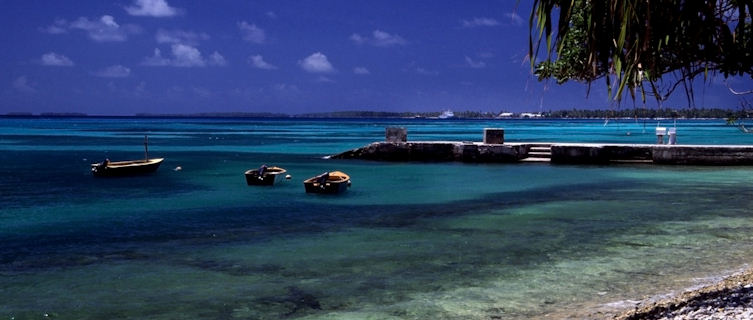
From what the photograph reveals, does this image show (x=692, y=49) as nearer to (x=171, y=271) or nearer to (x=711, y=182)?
(x=171, y=271)

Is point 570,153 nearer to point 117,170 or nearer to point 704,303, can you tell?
point 117,170

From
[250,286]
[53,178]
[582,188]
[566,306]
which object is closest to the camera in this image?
[566,306]

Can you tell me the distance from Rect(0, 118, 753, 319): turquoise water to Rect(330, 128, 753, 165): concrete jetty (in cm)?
588

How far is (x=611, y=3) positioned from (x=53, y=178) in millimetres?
25539

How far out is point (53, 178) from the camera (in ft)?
85.5

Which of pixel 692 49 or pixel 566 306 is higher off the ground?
pixel 692 49

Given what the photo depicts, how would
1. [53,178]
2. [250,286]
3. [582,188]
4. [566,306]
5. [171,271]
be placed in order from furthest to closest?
[53,178] < [582,188] < [171,271] < [250,286] < [566,306]

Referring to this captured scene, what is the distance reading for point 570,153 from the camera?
96.5 feet

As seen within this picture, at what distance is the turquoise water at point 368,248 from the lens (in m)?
7.96

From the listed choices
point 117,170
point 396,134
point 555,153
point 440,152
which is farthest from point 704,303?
point 396,134

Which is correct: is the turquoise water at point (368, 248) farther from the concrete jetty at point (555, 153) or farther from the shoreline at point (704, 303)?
the concrete jetty at point (555, 153)

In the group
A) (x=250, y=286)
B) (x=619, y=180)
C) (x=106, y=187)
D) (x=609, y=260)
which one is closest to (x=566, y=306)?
(x=609, y=260)

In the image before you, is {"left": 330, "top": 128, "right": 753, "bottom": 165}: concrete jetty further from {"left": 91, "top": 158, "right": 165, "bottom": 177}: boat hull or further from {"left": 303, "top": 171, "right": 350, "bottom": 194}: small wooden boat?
{"left": 303, "top": 171, "right": 350, "bottom": 194}: small wooden boat

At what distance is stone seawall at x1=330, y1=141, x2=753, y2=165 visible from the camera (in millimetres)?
27625
